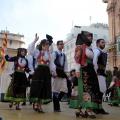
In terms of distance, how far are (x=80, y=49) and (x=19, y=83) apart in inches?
112

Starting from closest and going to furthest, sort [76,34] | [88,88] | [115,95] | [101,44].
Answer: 1. [88,88]
2. [101,44]
3. [115,95]
4. [76,34]

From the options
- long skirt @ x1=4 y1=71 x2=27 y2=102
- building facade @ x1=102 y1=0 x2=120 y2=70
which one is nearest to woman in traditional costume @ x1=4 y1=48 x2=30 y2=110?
long skirt @ x1=4 y1=71 x2=27 y2=102

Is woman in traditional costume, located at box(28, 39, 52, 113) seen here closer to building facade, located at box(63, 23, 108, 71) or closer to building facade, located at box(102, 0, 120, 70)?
building facade, located at box(102, 0, 120, 70)

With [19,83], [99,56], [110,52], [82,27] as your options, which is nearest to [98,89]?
[99,56]

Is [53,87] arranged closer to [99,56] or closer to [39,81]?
[39,81]

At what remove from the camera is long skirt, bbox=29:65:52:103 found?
632cm

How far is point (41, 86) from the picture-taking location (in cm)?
632

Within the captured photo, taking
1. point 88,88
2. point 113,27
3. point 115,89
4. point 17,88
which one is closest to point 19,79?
point 17,88

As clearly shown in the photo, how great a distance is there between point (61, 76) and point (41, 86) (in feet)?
2.26

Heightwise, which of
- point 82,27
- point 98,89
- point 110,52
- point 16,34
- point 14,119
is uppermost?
point 82,27

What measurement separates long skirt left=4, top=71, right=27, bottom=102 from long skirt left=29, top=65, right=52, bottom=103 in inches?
52.6

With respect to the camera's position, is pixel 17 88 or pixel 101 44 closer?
pixel 101 44

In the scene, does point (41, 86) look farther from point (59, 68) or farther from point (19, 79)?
point (19, 79)

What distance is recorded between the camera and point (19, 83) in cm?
772
